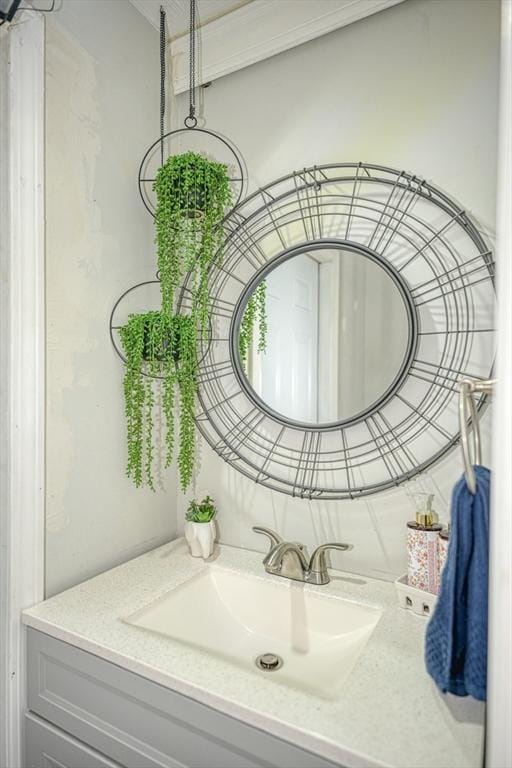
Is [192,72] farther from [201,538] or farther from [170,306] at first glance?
[201,538]

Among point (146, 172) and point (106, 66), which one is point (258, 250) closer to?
point (146, 172)

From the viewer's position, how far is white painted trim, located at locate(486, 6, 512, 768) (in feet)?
2.21

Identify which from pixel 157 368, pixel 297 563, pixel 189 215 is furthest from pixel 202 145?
pixel 297 563

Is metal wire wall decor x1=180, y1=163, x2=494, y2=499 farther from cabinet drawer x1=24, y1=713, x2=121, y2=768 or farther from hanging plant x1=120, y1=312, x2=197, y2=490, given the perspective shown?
cabinet drawer x1=24, y1=713, x2=121, y2=768

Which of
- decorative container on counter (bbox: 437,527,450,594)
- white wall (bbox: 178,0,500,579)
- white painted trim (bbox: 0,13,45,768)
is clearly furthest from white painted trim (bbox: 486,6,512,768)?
white painted trim (bbox: 0,13,45,768)

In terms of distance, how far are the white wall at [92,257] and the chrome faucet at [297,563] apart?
1.52 feet

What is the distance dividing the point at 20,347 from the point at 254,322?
0.64 meters

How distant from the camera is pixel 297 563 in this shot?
1.30 meters

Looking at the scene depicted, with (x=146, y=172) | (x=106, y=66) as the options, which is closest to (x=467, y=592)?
(x=146, y=172)

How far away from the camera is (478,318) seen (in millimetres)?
1180

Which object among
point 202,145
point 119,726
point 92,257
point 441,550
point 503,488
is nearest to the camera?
point 503,488

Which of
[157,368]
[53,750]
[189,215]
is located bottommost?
[53,750]

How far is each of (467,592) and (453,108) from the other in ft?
3.67

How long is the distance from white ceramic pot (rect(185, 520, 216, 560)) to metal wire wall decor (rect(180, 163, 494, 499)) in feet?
0.69
